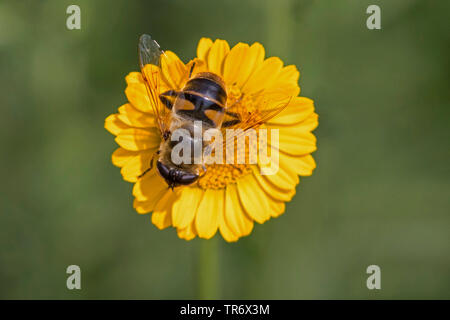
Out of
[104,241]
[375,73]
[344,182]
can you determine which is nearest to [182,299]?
[104,241]

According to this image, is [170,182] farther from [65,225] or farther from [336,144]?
[336,144]

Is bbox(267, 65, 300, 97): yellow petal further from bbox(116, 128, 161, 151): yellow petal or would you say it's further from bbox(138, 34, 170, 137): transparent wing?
bbox(116, 128, 161, 151): yellow petal

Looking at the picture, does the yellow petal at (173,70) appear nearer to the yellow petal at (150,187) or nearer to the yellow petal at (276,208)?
the yellow petal at (150,187)

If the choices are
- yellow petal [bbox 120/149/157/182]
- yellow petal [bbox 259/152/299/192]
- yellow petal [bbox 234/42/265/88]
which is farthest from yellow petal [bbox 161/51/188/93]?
yellow petal [bbox 259/152/299/192]

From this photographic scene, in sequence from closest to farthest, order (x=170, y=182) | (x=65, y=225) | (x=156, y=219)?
(x=170, y=182) → (x=156, y=219) → (x=65, y=225)

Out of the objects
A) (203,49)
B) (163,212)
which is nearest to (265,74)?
(203,49)

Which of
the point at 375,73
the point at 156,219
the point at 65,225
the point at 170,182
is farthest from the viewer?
the point at 375,73

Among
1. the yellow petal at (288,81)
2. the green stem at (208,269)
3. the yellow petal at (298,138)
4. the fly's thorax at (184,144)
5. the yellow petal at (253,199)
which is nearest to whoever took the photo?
the fly's thorax at (184,144)

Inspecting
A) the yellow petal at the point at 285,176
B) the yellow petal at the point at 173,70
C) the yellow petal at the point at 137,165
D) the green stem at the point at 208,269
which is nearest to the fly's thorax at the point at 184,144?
the yellow petal at the point at 137,165
